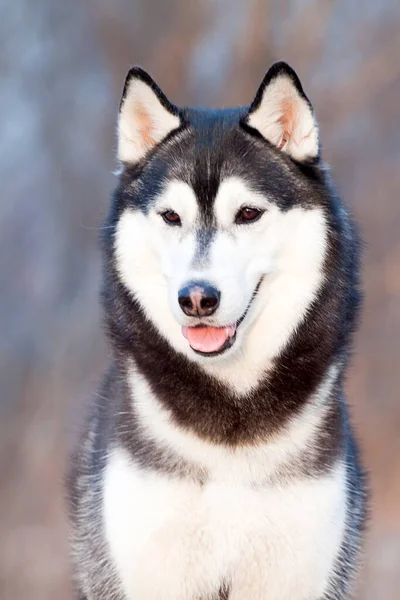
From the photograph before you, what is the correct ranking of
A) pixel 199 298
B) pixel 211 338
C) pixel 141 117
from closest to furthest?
pixel 199 298 → pixel 211 338 → pixel 141 117

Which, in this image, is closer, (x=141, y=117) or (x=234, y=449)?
(x=234, y=449)

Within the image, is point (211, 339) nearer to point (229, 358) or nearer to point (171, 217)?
point (229, 358)

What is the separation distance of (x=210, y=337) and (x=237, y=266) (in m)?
0.18

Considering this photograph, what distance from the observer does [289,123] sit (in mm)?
2660

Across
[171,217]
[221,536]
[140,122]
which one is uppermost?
[140,122]

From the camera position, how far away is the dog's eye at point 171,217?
2558 mm

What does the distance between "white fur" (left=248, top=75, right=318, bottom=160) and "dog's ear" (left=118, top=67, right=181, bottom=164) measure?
22 centimetres

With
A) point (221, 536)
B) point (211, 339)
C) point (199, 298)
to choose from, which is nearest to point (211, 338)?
point (211, 339)

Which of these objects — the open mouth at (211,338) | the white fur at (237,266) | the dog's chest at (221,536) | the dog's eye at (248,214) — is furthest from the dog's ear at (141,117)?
the dog's chest at (221,536)

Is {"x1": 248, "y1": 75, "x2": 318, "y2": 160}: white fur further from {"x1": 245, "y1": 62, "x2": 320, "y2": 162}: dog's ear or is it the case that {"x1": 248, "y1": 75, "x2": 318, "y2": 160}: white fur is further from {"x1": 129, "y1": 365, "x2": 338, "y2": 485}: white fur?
{"x1": 129, "y1": 365, "x2": 338, "y2": 485}: white fur

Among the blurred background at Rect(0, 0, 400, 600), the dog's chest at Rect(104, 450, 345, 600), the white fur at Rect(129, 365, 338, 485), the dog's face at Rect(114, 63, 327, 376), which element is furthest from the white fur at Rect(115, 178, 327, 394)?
the blurred background at Rect(0, 0, 400, 600)

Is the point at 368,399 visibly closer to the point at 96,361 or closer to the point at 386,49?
the point at 96,361

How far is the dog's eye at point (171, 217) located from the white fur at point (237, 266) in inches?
0.4

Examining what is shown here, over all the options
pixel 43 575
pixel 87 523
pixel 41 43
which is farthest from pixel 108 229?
pixel 41 43
